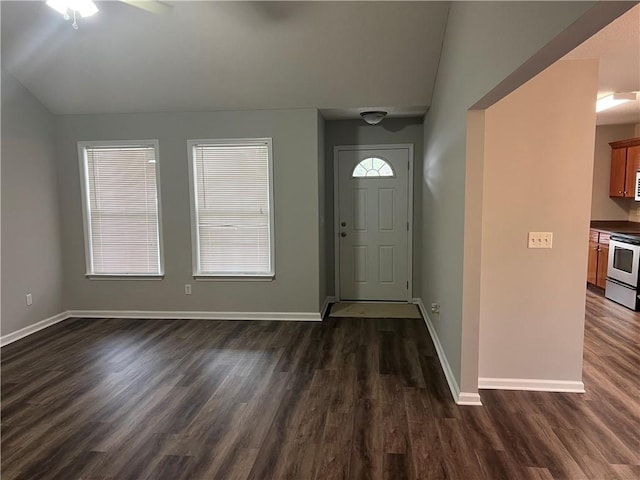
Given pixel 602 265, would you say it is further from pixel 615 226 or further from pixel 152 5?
pixel 152 5

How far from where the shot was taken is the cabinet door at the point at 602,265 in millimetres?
5492

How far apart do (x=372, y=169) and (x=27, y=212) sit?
4.01 meters

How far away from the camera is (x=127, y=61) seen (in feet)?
12.9

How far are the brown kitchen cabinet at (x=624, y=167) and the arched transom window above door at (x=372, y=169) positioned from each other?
3.68m

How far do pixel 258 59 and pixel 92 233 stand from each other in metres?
2.88

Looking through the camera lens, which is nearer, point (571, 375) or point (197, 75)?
point (571, 375)

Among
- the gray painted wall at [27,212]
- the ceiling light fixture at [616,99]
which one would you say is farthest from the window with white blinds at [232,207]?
the ceiling light fixture at [616,99]

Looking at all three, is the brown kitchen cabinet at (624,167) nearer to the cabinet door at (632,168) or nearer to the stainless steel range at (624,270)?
the cabinet door at (632,168)

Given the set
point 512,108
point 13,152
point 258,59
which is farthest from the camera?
point 13,152

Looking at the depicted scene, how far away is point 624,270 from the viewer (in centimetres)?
504

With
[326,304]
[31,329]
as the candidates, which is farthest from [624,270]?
[31,329]

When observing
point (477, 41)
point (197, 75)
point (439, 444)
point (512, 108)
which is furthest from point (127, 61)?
point (439, 444)

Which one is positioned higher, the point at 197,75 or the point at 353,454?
the point at 197,75

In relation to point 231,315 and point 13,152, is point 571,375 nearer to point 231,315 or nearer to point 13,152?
point 231,315
